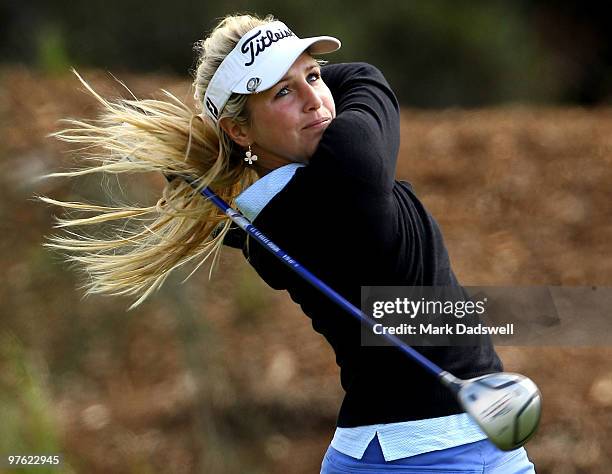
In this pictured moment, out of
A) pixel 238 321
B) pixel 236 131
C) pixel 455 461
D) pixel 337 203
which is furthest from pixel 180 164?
pixel 238 321

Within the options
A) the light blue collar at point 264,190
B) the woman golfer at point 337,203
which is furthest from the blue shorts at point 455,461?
the light blue collar at point 264,190

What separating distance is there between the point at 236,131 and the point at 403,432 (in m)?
0.97

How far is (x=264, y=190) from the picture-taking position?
318 centimetres

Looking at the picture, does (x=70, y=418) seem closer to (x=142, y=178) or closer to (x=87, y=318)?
(x=87, y=318)

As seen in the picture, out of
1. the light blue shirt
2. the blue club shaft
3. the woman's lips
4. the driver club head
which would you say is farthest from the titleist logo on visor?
the driver club head

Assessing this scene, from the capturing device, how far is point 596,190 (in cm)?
741

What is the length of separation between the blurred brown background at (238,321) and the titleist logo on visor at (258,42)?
252 centimetres

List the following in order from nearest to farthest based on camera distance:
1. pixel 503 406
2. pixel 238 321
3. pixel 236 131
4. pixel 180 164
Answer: pixel 503 406
pixel 236 131
pixel 180 164
pixel 238 321

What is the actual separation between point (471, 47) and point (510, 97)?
654 mm

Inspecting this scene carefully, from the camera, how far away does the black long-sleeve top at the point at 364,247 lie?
3.04 metres

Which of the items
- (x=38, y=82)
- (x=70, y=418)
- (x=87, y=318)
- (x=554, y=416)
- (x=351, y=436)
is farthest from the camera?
(x=38, y=82)

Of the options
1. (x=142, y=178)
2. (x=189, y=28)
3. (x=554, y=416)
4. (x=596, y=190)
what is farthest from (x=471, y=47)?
(x=554, y=416)

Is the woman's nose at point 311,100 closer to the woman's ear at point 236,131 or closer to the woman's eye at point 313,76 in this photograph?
the woman's eye at point 313,76

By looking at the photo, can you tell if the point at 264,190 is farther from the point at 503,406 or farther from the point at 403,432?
the point at 503,406
